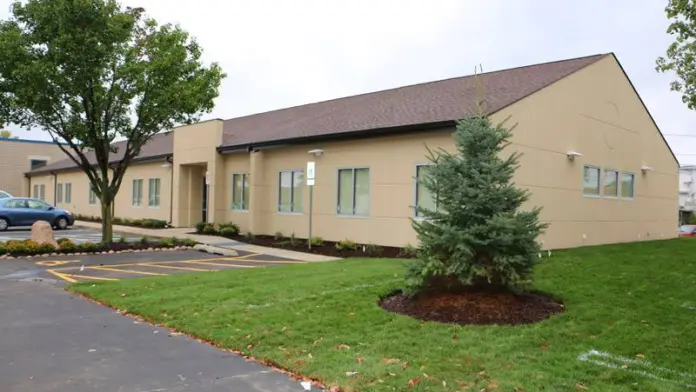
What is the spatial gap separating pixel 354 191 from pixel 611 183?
950cm

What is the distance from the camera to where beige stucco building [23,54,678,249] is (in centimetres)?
1577

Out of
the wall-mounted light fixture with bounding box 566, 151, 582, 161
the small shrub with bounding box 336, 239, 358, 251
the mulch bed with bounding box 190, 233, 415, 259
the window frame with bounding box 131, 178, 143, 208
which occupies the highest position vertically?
the wall-mounted light fixture with bounding box 566, 151, 582, 161

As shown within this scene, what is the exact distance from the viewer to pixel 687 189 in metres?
44.2

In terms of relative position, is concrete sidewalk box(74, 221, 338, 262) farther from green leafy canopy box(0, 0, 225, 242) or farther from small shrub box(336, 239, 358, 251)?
green leafy canopy box(0, 0, 225, 242)

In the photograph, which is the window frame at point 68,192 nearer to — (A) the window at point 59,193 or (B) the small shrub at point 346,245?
(A) the window at point 59,193

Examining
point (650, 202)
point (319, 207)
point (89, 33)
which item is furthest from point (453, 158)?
point (650, 202)

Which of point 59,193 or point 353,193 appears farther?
point 59,193

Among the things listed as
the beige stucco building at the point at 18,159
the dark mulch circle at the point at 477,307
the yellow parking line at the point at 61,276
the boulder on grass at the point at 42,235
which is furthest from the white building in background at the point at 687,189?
the beige stucco building at the point at 18,159

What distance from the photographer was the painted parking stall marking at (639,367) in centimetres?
491

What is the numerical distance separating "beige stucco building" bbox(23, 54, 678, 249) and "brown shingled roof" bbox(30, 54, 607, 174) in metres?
0.09

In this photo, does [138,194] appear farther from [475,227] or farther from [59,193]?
[475,227]

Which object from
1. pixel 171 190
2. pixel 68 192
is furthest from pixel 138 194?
pixel 68 192

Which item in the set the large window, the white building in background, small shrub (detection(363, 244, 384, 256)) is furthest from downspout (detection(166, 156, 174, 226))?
the white building in background

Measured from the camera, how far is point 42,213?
25.6 metres
